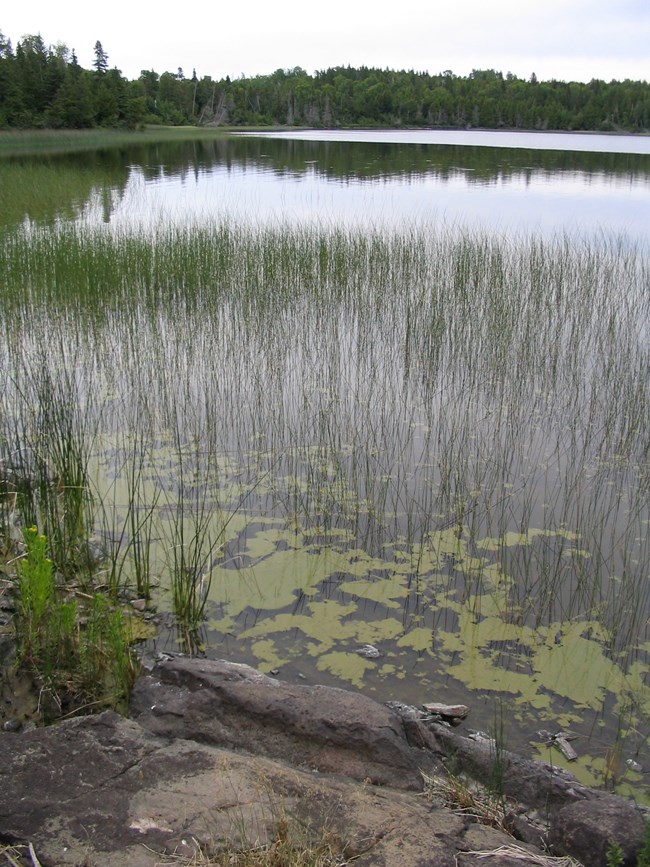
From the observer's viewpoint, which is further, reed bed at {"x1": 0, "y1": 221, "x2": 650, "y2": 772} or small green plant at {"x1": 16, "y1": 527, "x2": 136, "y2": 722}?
reed bed at {"x1": 0, "y1": 221, "x2": 650, "y2": 772}

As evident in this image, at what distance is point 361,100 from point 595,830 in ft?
377

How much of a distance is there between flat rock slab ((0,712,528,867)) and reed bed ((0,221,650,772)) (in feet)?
3.92

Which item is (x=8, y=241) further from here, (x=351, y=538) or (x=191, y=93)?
(x=191, y=93)

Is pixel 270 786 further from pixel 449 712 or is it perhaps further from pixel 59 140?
pixel 59 140

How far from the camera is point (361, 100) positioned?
10706 centimetres

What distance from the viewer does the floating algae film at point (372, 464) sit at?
342 centimetres

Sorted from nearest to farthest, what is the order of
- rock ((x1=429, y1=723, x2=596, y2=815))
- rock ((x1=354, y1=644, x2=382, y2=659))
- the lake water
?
rock ((x1=429, y1=723, x2=596, y2=815)), rock ((x1=354, y1=644, x2=382, y2=659)), the lake water

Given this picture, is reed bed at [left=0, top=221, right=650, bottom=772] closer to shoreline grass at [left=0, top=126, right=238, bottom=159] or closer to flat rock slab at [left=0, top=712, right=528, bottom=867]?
flat rock slab at [left=0, top=712, right=528, bottom=867]

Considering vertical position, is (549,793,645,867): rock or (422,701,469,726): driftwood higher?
(549,793,645,867): rock

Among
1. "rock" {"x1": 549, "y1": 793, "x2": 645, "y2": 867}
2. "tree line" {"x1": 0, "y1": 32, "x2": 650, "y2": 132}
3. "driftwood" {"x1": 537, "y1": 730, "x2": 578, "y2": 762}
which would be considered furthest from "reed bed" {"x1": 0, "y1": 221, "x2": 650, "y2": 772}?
"tree line" {"x1": 0, "y1": 32, "x2": 650, "y2": 132}

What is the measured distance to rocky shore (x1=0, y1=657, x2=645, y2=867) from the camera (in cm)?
208

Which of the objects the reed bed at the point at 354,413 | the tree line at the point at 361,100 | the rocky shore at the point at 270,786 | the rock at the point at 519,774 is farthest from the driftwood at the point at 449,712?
the tree line at the point at 361,100

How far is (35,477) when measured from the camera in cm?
443

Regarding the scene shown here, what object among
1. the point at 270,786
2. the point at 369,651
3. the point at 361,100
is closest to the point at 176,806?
the point at 270,786
